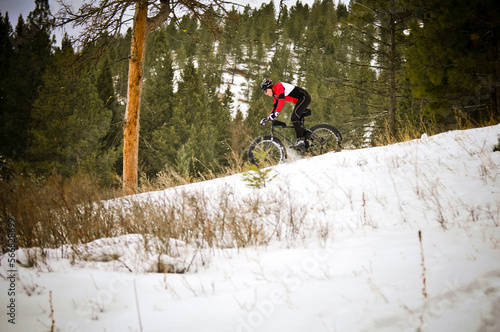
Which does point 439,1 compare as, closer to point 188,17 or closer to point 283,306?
point 188,17

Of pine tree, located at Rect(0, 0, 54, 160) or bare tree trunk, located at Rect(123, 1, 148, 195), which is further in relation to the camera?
pine tree, located at Rect(0, 0, 54, 160)

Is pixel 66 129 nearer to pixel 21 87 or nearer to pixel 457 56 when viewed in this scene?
pixel 21 87

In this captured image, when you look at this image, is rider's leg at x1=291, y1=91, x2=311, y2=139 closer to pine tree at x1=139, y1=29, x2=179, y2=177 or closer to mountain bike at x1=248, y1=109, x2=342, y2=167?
mountain bike at x1=248, y1=109, x2=342, y2=167

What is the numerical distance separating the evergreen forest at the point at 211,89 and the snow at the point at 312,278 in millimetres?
2771

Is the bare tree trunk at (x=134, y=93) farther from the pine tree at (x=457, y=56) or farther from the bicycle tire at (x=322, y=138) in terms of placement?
the pine tree at (x=457, y=56)

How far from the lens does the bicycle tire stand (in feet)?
22.0

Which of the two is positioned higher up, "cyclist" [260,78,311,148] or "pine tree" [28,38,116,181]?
"pine tree" [28,38,116,181]

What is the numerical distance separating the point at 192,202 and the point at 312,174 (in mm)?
2500

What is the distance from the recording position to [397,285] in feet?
5.08

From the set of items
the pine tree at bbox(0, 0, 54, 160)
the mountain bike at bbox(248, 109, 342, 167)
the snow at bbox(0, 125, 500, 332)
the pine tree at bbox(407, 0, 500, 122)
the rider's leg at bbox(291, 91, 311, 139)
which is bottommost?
the snow at bbox(0, 125, 500, 332)

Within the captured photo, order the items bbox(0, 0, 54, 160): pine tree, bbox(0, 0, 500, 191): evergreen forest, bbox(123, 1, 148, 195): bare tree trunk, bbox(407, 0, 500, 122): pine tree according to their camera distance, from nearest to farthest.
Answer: bbox(123, 1, 148, 195): bare tree trunk, bbox(0, 0, 500, 191): evergreen forest, bbox(407, 0, 500, 122): pine tree, bbox(0, 0, 54, 160): pine tree

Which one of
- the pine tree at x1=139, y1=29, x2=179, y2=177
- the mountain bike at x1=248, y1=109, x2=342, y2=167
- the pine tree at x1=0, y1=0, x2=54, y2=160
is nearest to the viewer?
the mountain bike at x1=248, y1=109, x2=342, y2=167

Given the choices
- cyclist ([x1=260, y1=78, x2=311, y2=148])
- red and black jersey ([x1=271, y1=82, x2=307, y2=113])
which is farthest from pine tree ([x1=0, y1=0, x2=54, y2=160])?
red and black jersey ([x1=271, y1=82, x2=307, y2=113])

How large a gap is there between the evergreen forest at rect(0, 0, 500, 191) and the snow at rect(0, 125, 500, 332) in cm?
277
